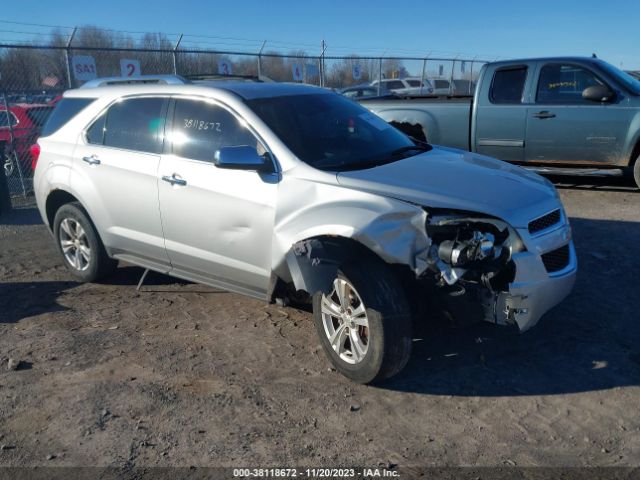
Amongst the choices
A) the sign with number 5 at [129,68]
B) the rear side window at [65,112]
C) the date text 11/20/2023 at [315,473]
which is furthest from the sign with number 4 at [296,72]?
the date text 11/20/2023 at [315,473]

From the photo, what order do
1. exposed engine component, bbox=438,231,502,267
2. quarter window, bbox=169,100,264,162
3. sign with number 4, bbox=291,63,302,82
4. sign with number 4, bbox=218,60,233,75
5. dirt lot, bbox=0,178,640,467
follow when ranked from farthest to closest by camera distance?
sign with number 4, bbox=291,63,302,82, sign with number 4, bbox=218,60,233,75, quarter window, bbox=169,100,264,162, exposed engine component, bbox=438,231,502,267, dirt lot, bbox=0,178,640,467

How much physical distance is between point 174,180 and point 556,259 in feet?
9.23

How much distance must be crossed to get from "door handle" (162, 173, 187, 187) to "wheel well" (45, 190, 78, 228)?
1.56 metres

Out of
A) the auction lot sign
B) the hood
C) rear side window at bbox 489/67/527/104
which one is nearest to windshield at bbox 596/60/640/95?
rear side window at bbox 489/67/527/104

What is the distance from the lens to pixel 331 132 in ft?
15.5

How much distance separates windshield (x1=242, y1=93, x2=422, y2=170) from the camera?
4395 mm

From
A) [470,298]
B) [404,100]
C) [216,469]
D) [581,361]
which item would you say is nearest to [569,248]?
[581,361]

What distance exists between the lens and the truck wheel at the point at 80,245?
5664mm

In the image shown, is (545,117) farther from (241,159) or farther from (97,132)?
(97,132)

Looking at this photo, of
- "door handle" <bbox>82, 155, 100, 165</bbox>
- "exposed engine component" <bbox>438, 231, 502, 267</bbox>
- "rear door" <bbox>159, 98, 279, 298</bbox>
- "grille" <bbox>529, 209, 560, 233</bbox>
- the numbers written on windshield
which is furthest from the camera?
"door handle" <bbox>82, 155, 100, 165</bbox>

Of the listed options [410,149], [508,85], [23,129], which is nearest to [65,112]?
[410,149]

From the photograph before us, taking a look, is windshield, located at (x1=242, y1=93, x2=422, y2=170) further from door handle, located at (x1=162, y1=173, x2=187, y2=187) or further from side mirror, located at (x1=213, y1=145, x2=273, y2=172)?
door handle, located at (x1=162, y1=173, x2=187, y2=187)

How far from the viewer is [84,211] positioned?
225 inches

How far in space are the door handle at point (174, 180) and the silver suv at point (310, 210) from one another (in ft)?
0.05
